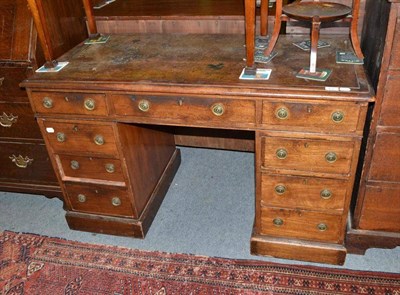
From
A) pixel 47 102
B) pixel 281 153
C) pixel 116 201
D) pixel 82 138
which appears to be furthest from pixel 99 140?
pixel 281 153

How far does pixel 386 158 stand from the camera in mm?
1893

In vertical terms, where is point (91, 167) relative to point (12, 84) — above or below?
below

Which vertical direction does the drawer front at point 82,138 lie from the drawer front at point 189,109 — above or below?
below

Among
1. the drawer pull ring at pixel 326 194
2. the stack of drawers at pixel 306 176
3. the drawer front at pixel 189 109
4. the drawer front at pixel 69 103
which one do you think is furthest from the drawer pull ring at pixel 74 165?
the drawer pull ring at pixel 326 194

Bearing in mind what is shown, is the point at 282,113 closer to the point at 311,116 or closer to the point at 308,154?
the point at 311,116

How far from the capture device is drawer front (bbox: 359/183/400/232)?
1994 millimetres

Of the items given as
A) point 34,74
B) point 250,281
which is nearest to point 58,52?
point 34,74

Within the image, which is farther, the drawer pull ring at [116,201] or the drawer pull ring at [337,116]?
the drawer pull ring at [116,201]

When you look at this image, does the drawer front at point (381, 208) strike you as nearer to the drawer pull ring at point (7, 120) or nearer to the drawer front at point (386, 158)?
the drawer front at point (386, 158)

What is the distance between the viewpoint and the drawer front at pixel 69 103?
6.49ft

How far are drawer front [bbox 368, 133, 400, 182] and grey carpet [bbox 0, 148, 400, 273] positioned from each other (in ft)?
1.82

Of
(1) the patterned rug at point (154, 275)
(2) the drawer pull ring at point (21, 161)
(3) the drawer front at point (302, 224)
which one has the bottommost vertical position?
(1) the patterned rug at point (154, 275)

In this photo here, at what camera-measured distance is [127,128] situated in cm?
218

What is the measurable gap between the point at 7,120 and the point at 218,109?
1.41 m
